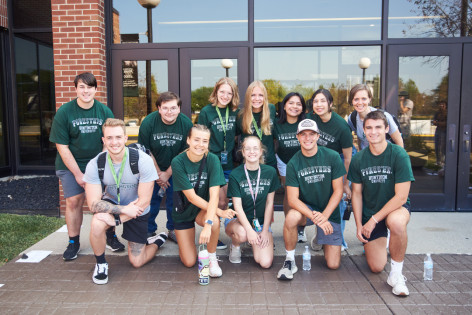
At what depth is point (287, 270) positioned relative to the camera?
3834 millimetres

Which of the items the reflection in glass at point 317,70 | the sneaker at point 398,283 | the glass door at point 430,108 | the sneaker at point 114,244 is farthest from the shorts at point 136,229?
the glass door at point 430,108

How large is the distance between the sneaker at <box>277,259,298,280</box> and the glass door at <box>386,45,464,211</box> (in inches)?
125

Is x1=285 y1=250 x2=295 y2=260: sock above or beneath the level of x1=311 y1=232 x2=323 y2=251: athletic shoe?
above

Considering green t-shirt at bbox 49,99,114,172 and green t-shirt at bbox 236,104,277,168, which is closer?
green t-shirt at bbox 49,99,114,172

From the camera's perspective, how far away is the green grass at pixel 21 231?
4.61 meters

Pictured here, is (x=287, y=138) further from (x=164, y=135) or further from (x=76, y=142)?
(x=76, y=142)

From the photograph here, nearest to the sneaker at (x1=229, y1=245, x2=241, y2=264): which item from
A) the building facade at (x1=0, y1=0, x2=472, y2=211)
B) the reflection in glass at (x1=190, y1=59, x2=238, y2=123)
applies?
the building facade at (x1=0, y1=0, x2=472, y2=211)

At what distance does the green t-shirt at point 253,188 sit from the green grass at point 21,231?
8.44 ft

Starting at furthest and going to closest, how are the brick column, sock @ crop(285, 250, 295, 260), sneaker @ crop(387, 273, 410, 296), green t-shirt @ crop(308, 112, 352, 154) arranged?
1. the brick column
2. green t-shirt @ crop(308, 112, 352, 154)
3. sock @ crop(285, 250, 295, 260)
4. sneaker @ crop(387, 273, 410, 296)

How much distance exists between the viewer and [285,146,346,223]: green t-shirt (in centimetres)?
408

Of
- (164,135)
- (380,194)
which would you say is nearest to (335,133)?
(380,194)

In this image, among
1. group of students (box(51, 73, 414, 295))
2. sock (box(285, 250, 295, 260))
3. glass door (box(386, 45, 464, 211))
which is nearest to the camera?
group of students (box(51, 73, 414, 295))

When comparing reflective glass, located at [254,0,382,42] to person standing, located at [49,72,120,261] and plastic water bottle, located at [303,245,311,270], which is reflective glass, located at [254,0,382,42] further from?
plastic water bottle, located at [303,245,311,270]

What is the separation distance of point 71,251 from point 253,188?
2.07 m
